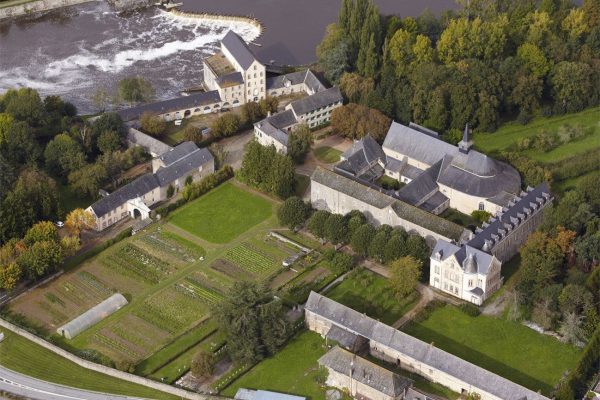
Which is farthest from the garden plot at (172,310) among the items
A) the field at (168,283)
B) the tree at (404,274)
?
the tree at (404,274)

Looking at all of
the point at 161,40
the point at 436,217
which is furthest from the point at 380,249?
the point at 161,40

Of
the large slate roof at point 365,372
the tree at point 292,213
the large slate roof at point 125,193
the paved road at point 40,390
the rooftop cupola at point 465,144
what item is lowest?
the paved road at point 40,390

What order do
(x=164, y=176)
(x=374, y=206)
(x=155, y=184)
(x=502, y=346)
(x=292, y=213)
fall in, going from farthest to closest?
(x=164, y=176) → (x=155, y=184) → (x=292, y=213) → (x=374, y=206) → (x=502, y=346)

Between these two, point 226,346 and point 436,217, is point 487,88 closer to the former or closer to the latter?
point 436,217

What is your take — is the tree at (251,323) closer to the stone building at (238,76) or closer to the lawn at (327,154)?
the lawn at (327,154)

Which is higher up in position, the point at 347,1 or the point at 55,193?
the point at 347,1

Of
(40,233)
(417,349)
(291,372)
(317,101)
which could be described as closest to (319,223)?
(291,372)

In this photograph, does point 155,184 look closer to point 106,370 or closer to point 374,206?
point 374,206
